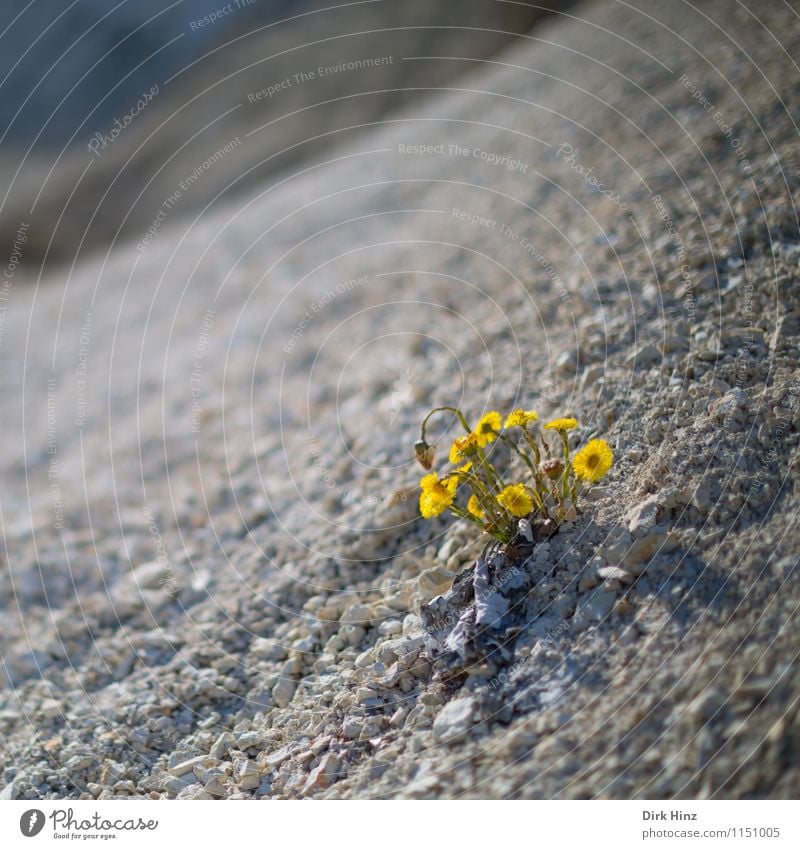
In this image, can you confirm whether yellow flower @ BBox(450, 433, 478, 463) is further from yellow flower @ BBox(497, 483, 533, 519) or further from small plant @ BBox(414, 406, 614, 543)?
yellow flower @ BBox(497, 483, 533, 519)

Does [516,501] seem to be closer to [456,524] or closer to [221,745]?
[456,524]

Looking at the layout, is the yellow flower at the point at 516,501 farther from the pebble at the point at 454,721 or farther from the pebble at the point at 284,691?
the pebble at the point at 284,691

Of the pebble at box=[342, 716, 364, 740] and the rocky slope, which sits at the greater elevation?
the rocky slope

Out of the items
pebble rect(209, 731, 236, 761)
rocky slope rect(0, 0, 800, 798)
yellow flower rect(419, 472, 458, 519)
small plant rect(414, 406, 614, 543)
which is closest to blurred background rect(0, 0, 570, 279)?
rocky slope rect(0, 0, 800, 798)

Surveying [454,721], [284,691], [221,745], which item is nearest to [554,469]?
[454,721]

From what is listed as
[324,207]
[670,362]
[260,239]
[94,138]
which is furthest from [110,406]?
[94,138]
